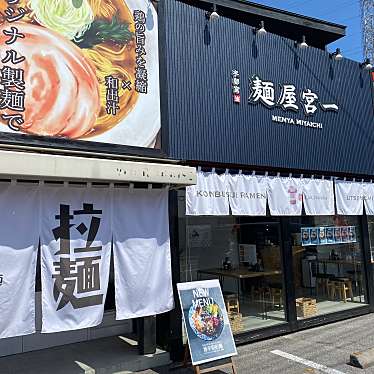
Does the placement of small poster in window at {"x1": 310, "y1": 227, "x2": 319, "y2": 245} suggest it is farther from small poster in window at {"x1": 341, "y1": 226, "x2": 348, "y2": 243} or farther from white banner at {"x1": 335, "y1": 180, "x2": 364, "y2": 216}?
small poster in window at {"x1": 341, "y1": 226, "x2": 348, "y2": 243}

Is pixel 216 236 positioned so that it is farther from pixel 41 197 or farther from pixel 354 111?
pixel 354 111

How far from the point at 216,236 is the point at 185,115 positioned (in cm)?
281

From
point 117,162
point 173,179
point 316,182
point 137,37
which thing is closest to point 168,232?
point 173,179

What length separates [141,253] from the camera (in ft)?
20.6

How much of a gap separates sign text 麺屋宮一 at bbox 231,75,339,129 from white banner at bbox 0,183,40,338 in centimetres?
486

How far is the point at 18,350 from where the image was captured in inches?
285

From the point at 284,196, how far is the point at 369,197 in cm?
304

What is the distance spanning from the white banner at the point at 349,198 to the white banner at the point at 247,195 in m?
2.34

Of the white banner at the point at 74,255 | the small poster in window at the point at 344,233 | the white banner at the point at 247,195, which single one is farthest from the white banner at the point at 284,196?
the white banner at the point at 74,255

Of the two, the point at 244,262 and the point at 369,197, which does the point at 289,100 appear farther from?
the point at 244,262

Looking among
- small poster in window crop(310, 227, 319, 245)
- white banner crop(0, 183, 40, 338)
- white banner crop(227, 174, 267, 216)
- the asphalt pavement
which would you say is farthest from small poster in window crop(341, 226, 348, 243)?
white banner crop(0, 183, 40, 338)

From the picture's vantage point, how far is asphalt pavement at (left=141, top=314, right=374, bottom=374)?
6262 millimetres

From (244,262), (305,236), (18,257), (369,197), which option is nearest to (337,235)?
(305,236)

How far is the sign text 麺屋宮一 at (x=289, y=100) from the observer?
8266 millimetres
